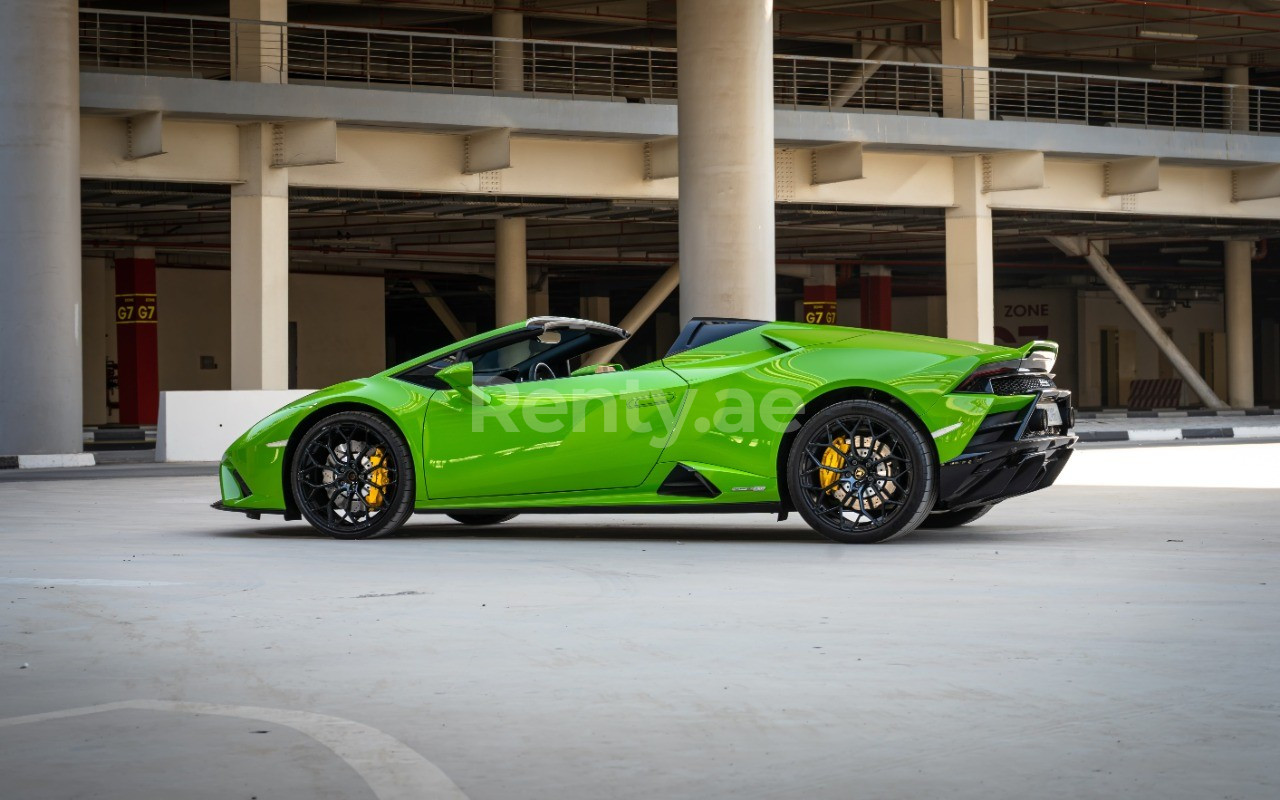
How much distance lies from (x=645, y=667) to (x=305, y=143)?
64.1ft

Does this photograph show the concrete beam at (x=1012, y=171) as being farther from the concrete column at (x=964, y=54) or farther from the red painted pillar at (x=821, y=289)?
the red painted pillar at (x=821, y=289)

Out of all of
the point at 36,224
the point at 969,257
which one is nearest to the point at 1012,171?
the point at 969,257

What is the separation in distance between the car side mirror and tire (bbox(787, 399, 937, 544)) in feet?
5.61

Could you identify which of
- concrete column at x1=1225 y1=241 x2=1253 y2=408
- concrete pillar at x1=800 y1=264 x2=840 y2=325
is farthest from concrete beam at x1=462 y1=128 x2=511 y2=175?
concrete pillar at x1=800 y1=264 x2=840 y2=325

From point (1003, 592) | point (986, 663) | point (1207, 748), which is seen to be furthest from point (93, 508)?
point (1207, 748)

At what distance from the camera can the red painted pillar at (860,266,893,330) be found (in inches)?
1898

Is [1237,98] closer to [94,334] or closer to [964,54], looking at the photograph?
[964,54]

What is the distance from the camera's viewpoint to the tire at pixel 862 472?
8.64 meters

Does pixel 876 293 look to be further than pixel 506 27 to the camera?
Yes

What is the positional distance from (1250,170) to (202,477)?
20.9m

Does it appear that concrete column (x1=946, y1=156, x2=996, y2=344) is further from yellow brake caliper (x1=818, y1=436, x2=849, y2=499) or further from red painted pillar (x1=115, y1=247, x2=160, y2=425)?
yellow brake caliper (x1=818, y1=436, x2=849, y2=499)

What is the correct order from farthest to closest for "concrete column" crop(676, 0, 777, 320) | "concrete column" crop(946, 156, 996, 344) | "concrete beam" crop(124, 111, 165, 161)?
"concrete column" crop(946, 156, 996, 344) < "concrete beam" crop(124, 111, 165, 161) < "concrete column" crop(676, 0, 777, 320)

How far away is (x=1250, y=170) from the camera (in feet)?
101

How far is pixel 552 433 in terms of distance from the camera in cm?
906
